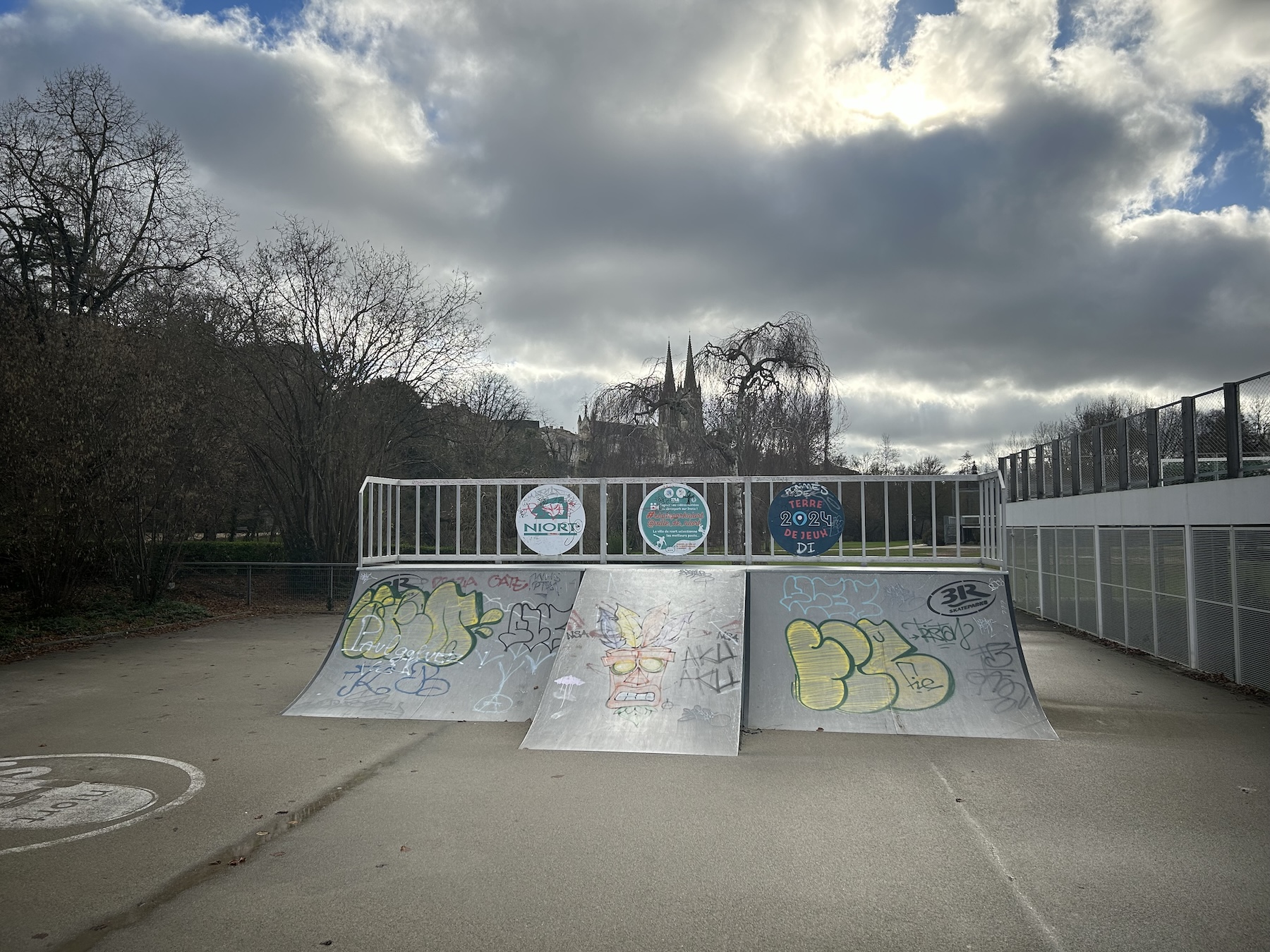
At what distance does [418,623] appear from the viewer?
Answer: 877cm

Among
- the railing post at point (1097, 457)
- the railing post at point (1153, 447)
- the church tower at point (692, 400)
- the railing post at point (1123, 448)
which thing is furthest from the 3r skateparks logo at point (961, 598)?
the church tower at point (692, 400)

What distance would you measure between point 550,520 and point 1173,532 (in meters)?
8.72

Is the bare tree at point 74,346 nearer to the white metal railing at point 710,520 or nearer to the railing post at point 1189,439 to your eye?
the white metal railing at point 710,520

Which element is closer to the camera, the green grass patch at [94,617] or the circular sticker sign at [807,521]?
the circular sticker sign at [807,521]

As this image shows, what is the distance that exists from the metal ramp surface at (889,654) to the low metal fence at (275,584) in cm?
1367

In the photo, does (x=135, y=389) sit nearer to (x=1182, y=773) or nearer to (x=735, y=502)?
(x=735, y=502)

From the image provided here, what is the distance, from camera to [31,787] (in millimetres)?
5750

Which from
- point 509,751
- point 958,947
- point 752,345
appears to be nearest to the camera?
point 958,947

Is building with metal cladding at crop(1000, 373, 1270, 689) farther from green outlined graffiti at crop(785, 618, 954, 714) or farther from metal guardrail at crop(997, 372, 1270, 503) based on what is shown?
green outlined graffiti at crop(785, 618, 954, 714)

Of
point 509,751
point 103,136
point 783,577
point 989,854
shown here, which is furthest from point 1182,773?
point 103,136

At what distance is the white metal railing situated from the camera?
8508mm

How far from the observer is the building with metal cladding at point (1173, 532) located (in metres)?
9.47

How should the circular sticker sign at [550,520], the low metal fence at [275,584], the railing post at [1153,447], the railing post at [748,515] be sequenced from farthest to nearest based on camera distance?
1. the low metal fence at [275,584]
2. the railing post at [1153,447]
3. the circular sticker sign at [550,520]
4. the railing post at [748,515]

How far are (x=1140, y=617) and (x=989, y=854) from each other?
10480 millimetres
